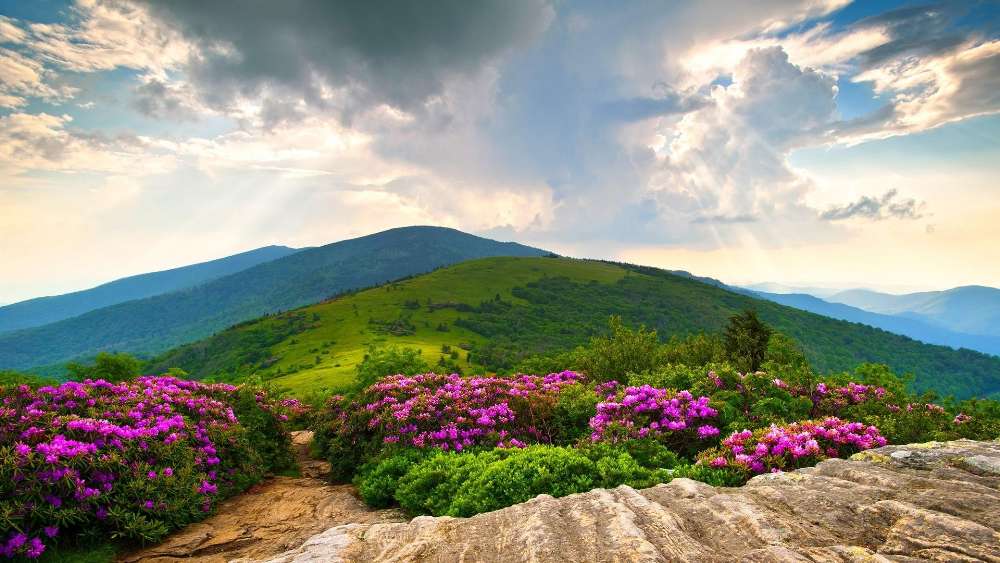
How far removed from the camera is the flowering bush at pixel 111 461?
7.86 m

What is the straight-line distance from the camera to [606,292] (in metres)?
198

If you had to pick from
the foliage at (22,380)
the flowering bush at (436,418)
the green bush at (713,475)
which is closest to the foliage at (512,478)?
the green bush at (713,475)

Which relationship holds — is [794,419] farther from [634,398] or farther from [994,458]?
[994,458]

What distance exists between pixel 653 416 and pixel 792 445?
3.47 m

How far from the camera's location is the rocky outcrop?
4.74 meters

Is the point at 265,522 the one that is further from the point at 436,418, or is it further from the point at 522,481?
the point at 522,481

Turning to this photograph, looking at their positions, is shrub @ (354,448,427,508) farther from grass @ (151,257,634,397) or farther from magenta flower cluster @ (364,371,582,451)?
grass @ (151,257,634,397)

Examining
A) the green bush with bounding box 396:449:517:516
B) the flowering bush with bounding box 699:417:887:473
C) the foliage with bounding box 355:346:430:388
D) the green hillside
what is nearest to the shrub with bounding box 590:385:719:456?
the flowering bush with bounding box 699:417:887:473

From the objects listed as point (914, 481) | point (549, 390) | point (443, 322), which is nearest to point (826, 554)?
point (914, 481)

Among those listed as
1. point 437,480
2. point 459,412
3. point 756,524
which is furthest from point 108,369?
point 756,524

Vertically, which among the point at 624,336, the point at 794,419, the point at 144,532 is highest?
the point at 624,336

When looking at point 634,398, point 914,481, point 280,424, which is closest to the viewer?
point 914,481

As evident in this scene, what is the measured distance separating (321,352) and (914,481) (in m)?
104

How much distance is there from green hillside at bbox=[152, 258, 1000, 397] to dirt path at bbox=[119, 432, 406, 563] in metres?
67.6
